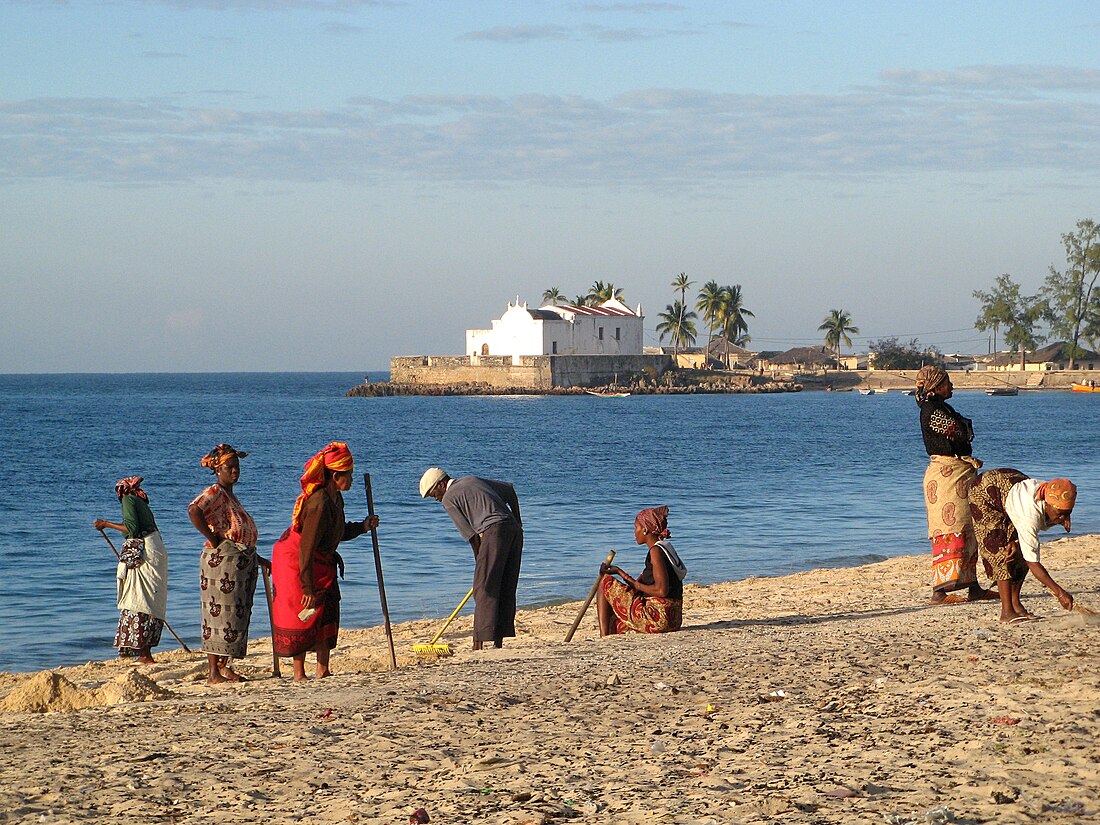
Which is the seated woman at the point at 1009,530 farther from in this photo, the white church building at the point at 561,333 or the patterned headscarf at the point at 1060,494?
the white church building at the point at 561,333

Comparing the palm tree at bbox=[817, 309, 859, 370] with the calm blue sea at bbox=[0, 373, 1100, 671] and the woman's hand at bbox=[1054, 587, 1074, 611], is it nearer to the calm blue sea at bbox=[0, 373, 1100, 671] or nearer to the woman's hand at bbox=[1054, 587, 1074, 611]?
the calm blue sea at bbox=[0, 373, 1100, 671]

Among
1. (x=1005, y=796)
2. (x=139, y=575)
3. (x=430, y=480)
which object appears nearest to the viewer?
(x=1005, y=796)

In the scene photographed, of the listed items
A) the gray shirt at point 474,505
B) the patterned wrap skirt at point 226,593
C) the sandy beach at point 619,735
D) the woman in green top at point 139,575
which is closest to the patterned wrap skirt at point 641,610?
the sandy beach at point 619,735

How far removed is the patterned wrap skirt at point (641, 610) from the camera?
31.3 feet

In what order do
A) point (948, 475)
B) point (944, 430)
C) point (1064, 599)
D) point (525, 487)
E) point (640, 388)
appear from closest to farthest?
point (1064, 599)
point (944, 430)
point (948, 475)
point (525, 487)
point (640, 388)

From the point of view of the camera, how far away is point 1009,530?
868 centimetres

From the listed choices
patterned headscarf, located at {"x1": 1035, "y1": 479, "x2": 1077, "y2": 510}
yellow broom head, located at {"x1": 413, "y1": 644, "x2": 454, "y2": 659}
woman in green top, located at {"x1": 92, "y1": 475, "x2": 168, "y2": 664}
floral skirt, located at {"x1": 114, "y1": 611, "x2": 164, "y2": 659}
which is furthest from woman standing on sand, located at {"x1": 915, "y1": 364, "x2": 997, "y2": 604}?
floral skirt, located at {"x1": 114, "y1": 611, "x2": 164, "y2": 659}

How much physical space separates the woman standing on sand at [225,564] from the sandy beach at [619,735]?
36 centimetres

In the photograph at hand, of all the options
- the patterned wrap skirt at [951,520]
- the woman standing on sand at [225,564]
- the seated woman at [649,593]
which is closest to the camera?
the woman standing on sand at [225,564]

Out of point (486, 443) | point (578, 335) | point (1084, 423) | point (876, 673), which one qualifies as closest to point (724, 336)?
point (578, 335)

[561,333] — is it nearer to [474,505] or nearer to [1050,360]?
[1050,360]

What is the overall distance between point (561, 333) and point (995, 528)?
3885 inches

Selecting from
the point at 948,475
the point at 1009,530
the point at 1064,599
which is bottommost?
the point at 1064,599

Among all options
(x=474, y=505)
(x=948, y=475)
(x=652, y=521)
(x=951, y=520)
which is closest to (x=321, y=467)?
(x=474, y=505)
